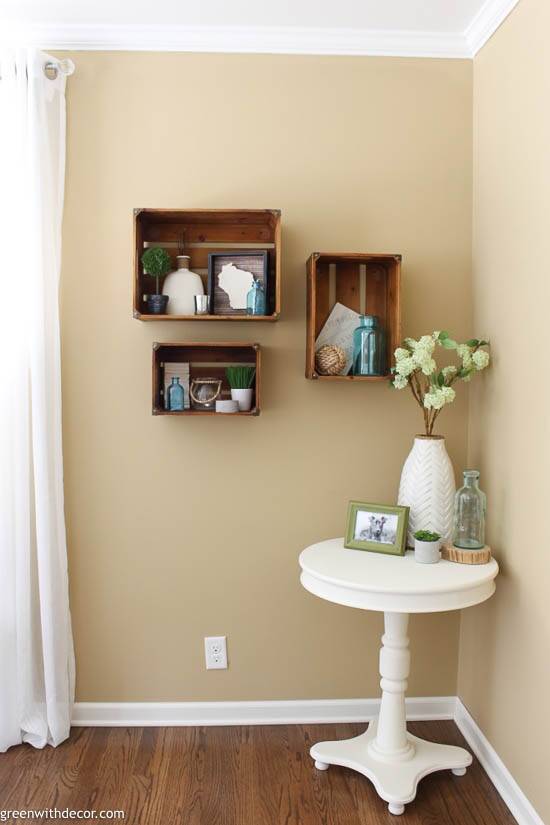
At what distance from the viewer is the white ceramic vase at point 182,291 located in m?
2.43

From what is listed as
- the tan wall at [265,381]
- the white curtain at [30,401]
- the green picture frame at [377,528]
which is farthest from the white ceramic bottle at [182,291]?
the green picture frame at [377,528]

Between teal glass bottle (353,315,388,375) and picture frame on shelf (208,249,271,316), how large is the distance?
0.35m

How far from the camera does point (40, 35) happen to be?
7.95 feet

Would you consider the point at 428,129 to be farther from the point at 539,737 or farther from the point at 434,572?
the point at 539,737

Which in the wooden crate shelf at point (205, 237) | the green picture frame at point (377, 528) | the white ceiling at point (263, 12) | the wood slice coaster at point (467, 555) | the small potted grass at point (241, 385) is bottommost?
the wood slice coaster at point (467, 555)

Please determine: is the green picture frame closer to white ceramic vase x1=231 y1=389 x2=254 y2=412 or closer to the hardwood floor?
white ceramic vase x1=231 y1=389 x2=254 y2=412

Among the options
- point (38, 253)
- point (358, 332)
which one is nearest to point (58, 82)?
point (38, 253)

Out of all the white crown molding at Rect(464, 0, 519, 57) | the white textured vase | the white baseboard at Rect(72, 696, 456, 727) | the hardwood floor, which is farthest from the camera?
the white baseboard at Rect(72, 696, 456, 727)

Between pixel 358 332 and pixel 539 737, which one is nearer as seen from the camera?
pixel 539 737

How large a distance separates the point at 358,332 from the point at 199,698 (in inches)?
58.8

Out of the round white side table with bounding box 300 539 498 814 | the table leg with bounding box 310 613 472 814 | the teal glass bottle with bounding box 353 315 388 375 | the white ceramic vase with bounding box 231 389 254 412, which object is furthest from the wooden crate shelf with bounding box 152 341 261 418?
the table leg with bounding box 310 613 472 814

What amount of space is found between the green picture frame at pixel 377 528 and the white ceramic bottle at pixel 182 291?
35.6 inches

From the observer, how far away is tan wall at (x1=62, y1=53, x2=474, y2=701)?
8.14 ft

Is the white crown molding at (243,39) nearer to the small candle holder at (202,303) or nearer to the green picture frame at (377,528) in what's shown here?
the small candle holder at (202,303)
